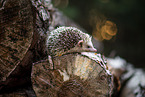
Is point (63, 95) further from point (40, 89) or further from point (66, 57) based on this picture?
point (66, 57)

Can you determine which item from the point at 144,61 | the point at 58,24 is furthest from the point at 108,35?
the point at 58,24

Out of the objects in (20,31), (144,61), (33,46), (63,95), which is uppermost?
(20,31)

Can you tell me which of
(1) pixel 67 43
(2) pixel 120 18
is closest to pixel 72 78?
(1) pixel 67 43

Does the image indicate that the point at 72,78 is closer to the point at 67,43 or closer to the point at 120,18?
the point at 67,43

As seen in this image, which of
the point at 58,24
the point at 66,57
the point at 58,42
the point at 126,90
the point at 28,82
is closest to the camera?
the point at 66,57

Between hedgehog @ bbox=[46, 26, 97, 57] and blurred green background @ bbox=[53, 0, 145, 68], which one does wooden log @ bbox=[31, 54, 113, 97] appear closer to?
hedgehog @ bbox=[46, 26, 97, 57]

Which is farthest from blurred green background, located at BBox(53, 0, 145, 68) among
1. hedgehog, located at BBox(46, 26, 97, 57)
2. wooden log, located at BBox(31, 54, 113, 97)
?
wooden log, located at BBox(31, 54, 113, 97)
